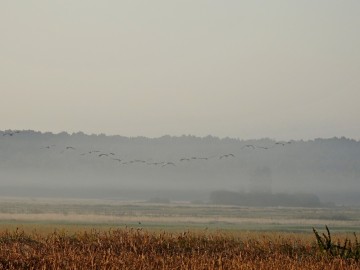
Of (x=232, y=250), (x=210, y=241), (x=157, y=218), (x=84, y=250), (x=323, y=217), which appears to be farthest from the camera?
(x=323, y=217)

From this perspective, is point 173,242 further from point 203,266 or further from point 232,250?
point 203,266

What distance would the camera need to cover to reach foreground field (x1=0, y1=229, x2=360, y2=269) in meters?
22.9

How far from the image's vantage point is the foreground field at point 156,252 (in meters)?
22.9

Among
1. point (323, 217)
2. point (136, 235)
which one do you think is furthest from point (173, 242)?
point (323, 217)

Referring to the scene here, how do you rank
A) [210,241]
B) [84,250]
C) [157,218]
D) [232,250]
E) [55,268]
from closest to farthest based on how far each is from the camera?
[55,268] → [84,250] → [232,250] → [210,241] → [157,218]

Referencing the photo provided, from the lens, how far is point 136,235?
30469 mm

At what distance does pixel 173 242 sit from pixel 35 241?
480cm

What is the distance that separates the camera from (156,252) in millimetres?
28078

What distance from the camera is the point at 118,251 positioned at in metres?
27.6

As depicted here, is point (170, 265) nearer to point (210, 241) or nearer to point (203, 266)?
point (203, 266)

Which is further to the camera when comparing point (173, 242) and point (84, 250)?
point (173, 242)

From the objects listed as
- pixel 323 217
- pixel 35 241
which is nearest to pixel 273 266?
pixel 35 241

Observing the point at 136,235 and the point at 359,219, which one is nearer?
the point at 136,235

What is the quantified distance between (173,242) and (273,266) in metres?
7.45
